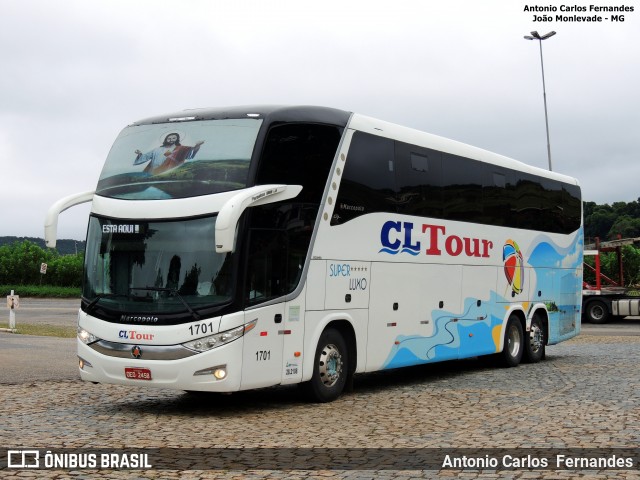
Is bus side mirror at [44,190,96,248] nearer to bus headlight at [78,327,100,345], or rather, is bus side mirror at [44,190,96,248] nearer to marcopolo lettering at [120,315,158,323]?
bus headlight at [78,327,100,345]

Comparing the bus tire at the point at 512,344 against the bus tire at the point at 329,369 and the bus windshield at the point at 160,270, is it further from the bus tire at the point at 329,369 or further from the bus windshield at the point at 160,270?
the bus windshield at the point at 160,270

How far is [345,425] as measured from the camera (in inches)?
428

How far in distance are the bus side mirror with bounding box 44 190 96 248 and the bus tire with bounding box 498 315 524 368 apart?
29.1 ft

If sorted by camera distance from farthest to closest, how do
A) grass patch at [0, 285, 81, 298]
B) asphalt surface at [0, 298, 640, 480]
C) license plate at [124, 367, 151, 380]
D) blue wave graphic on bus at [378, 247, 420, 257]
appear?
grass patch at [0, 285, 81, 298]
blue wave graphic on bus at [378, 247, 420, 257]
license plate at [124, 367, 151, 380]
asphalt surface at [0, 298, 640, 480]

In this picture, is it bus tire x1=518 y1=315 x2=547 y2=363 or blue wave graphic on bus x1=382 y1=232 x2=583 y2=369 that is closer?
blue wave graphic on bus x1=382 y1=232 x2=583 y2=369

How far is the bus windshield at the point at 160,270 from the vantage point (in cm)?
1145

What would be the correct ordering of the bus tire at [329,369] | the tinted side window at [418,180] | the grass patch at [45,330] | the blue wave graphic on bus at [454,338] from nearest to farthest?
the bus tire at [329,369] < the tinted side window at [418,180] < the blue wave graphic on bus at [454,338] < the grass patch at [45,330]

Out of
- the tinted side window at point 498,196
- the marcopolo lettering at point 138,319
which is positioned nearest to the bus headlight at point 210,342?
the marcopolo lettering at point 138,319

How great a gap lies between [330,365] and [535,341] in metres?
7.81

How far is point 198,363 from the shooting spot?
11.3m

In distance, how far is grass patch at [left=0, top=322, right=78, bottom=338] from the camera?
27191 mm

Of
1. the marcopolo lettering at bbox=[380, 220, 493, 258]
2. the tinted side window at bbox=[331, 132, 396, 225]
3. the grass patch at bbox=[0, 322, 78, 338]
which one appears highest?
the tinted side window at bbox=[331, 132, 396, 225]

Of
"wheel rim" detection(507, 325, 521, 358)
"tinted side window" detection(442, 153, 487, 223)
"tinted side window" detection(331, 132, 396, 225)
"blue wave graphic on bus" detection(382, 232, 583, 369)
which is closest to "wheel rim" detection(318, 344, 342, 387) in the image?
"blue wave graphic on bus" detection(382, 232, 583, 369)

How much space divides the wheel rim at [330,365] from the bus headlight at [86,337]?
117 inches
